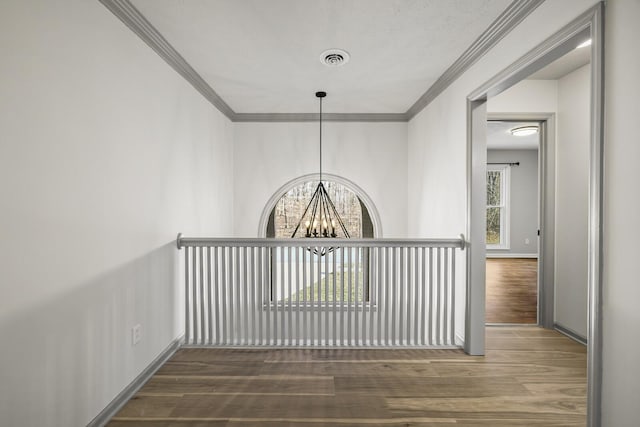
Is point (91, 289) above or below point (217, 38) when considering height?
below

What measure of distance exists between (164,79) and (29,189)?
1470 millimetres

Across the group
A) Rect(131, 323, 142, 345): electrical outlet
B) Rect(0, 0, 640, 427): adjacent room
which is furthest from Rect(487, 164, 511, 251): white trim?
Rect(131, 323, 142, 345): electrical outlet

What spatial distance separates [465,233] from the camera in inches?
108

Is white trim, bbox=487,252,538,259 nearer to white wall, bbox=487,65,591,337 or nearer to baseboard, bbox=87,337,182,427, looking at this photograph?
white wall, bbox=487,65,591,337

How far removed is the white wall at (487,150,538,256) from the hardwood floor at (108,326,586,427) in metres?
5.79

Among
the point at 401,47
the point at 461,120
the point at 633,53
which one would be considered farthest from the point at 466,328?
the point at 401,47

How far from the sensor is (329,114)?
171 inches

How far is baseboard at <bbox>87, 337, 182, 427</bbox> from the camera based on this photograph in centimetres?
183

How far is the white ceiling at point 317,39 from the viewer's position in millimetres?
2031

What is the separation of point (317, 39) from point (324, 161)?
7.04 ft

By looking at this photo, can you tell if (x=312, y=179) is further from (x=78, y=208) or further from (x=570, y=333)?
(x=570, y=333)

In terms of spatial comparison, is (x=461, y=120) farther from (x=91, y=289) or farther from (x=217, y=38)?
(x=91, y=289)

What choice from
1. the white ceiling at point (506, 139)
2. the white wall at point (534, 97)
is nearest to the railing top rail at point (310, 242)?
the white wall at point (534, 97)

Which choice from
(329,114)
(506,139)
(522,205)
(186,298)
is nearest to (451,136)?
(329,114)
